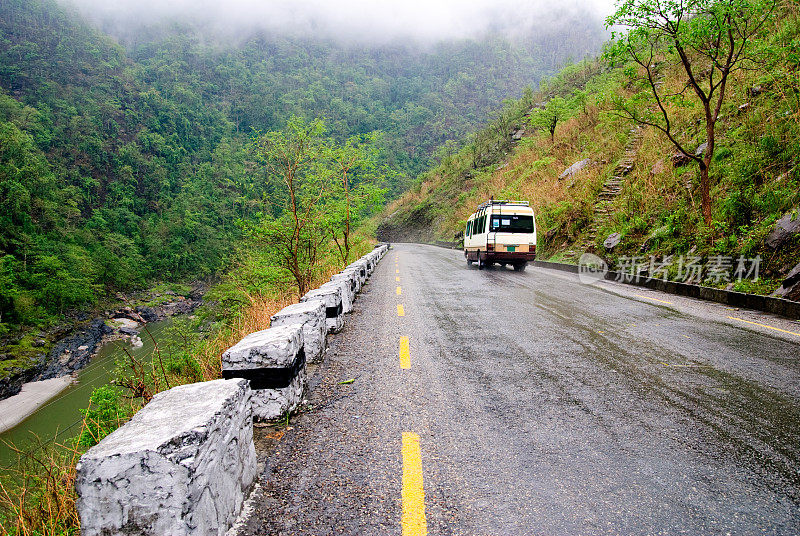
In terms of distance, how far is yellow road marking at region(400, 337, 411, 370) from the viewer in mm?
5496

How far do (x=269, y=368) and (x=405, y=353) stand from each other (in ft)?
8.43

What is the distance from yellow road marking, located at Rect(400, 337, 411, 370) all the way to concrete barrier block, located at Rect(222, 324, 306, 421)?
1640mm

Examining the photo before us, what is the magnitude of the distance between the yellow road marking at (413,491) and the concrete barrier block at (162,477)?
989 millimetres

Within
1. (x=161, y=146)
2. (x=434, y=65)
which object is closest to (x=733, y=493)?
(x=161, y=146)

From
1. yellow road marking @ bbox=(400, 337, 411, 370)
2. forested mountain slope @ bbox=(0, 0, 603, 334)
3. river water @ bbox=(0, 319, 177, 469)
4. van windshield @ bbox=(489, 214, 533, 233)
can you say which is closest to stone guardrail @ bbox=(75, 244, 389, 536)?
yellow road marking @ bbox=(400, 337, 411, 370)

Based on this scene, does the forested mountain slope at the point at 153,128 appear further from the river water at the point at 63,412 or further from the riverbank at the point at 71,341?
the river water at the point at 63,412

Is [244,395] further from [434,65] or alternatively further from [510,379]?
[434,65]

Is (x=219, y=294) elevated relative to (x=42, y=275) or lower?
elevated

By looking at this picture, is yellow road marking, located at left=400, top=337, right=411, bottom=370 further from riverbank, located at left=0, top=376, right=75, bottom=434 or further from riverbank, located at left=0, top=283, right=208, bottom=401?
riverbank, located at left=0, top=376, right=75, bottom=434

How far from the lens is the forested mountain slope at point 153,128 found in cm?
5409

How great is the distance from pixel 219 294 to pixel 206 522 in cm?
1730

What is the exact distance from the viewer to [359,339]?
690cm

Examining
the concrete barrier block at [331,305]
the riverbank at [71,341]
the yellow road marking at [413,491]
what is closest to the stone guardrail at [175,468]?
the yellow road marking at [413,491]

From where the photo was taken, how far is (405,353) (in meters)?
6.02
